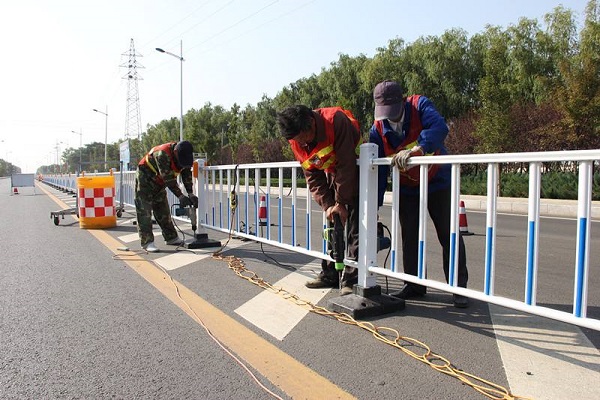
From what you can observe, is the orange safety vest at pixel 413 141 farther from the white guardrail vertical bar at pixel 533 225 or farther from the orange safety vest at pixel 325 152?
the white guardrail vertical bar at pixel 533 225

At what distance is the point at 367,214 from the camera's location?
3512 mm

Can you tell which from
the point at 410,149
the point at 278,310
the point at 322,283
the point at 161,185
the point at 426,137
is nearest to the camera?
the point at 410,149

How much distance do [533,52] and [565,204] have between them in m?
13.4

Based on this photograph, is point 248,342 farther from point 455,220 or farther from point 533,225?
point 533,225

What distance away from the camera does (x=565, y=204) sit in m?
13.3

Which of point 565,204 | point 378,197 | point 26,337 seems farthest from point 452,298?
point 565,204

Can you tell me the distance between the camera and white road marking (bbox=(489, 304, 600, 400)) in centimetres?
223

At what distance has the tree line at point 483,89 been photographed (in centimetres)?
1521

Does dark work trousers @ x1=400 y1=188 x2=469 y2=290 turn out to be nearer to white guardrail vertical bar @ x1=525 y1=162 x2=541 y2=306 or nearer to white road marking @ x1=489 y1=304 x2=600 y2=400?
white road marking @ x1=489 y1=304 x2=600 y2=400

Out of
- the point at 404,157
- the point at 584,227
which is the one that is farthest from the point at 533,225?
the point at 404,157

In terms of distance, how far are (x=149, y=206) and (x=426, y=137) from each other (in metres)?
4.48

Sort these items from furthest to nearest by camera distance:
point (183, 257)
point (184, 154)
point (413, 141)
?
point (184, 154) → point (183, 257) → point (413, 141)

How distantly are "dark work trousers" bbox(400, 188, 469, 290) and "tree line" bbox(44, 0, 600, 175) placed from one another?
1399mm

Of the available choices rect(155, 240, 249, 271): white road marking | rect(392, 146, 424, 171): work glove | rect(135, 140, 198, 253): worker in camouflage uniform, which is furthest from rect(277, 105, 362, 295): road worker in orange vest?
rect(135, 140, 198, 253): worker in camouflage uniform
